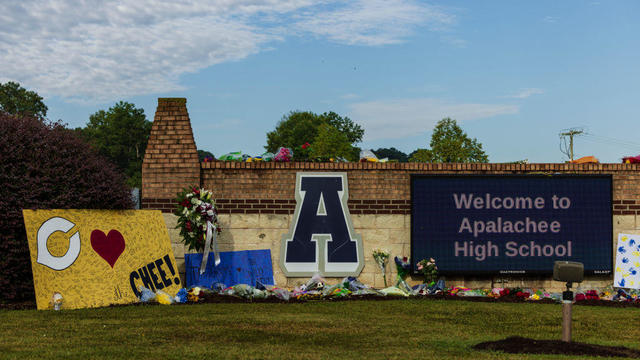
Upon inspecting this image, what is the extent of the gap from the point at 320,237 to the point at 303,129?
78139mm

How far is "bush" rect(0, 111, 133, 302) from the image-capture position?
13.6 metres

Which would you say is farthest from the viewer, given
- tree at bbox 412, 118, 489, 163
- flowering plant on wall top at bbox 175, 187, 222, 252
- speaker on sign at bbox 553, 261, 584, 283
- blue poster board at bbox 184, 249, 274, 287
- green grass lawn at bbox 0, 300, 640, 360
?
tree at bbox 412, 118, 489, 163

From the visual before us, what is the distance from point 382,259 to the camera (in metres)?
16.8

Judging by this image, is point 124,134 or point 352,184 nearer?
point 352,184

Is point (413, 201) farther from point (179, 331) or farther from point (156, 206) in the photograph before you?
point (179, 331)

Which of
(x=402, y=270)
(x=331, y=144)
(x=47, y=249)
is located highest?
(x=331, y=144)

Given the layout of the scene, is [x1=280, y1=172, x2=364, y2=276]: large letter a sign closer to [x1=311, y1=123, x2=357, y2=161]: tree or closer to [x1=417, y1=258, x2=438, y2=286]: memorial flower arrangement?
[x1=417, y1=258, x2=438, y2=286]: memorial flower arrangement

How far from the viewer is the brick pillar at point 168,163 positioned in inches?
655

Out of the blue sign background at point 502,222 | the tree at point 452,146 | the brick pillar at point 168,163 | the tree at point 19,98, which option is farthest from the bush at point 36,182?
the tree at point 19,98

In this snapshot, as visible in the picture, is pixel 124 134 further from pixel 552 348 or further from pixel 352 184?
pixel 552 348

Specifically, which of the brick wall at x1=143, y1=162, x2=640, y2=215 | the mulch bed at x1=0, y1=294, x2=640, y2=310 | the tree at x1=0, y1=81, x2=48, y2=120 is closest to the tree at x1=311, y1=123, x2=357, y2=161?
the tree at x1=0, y1=81, x2=48, y2=120

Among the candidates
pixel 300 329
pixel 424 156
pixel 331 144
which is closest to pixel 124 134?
pixel 331 144

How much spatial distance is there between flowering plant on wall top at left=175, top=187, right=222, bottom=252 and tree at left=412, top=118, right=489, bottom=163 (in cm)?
4161

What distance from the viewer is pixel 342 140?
7988 centimetres
